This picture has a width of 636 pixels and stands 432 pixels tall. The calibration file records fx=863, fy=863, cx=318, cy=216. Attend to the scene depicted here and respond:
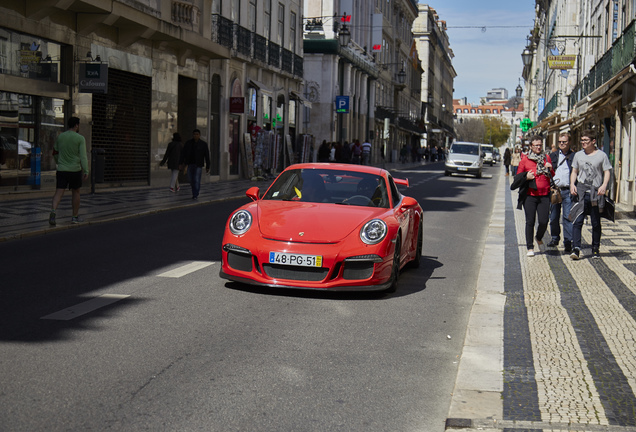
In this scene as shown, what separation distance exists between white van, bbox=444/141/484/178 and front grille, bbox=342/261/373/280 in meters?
37.5

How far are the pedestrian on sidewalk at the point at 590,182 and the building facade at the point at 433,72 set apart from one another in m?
93.8

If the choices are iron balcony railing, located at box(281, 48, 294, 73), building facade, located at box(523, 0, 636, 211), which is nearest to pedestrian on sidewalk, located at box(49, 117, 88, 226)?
building facade, located at box(523, 0, 636, 211)

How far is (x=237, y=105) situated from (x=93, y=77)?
1288cm

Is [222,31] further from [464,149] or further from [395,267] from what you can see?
[395,267]

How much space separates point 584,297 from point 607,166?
12.6ft

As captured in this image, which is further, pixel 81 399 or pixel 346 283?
pixel 346 283

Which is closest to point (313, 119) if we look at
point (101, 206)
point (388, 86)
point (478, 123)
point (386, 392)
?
point (388, 86)

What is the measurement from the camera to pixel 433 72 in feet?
428

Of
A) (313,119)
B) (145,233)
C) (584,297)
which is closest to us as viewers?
(584,297)

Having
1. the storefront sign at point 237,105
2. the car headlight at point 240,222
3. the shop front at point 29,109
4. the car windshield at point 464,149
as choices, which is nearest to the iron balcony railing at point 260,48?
the storefront sign at point 237,105

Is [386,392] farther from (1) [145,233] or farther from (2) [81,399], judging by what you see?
(1) [145,233]

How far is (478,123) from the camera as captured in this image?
195500 millimetres

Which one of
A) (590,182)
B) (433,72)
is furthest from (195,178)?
(433,72)

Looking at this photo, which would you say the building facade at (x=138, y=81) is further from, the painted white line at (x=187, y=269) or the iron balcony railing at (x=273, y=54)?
the painted white line at (x=187, y=269)
